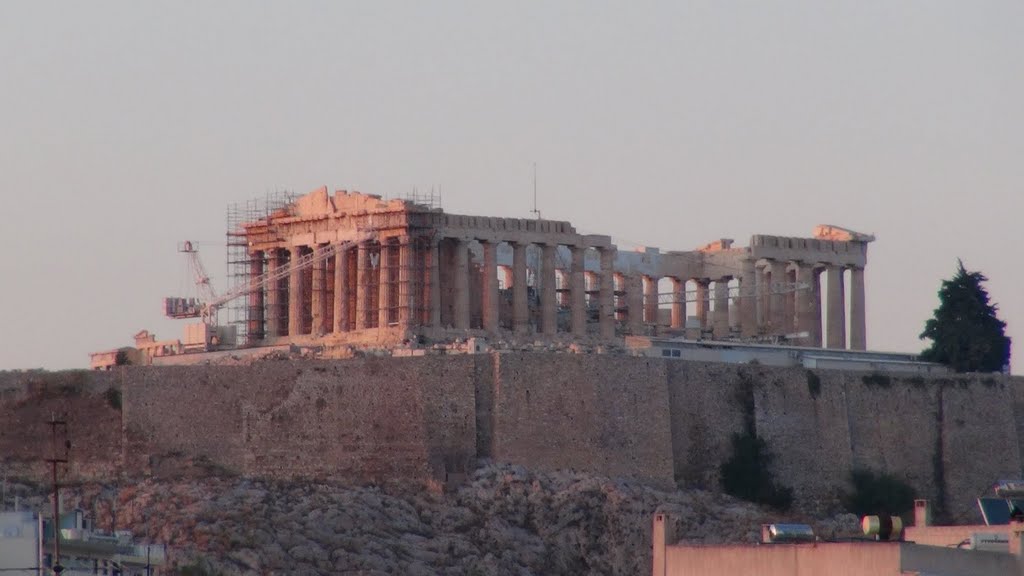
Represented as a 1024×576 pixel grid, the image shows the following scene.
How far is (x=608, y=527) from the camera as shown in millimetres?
64750

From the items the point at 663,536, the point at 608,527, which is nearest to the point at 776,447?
the point at 608,527

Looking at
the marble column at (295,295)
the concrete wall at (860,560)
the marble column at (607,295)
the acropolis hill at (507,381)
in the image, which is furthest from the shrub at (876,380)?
the concrete wall at (860,560)

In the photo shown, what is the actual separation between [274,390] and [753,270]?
17.9 meters

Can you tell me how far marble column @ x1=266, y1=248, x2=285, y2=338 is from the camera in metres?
76.3

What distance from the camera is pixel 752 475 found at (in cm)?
7006

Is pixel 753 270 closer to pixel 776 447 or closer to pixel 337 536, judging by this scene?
pixel 776 447

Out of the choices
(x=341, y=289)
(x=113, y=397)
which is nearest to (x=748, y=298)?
(x=341, y=289)

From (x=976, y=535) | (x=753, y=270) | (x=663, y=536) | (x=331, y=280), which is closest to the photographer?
(x=976, y=535)

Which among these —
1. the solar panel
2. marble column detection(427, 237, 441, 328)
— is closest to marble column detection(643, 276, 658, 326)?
marble column detection(427, 237, 441, 328)

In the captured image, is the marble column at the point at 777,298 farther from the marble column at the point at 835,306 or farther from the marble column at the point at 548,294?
the marble column at the point at 548,294

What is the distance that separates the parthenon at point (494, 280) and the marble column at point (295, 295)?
0.02 metres

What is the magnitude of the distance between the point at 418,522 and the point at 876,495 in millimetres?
12175

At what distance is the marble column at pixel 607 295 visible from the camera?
251 feet

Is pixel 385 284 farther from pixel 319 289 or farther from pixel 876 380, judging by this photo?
pixel 876 380
